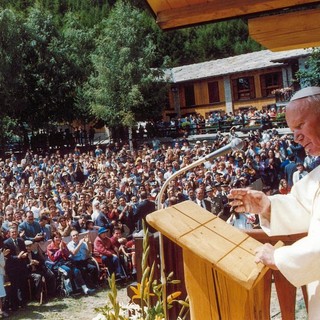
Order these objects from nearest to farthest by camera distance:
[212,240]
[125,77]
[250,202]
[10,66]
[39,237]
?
1. [212,240]
2. [250,202]
3. [39,237]
4. [10,66]
5. [125,77]

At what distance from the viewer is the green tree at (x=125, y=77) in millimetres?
31812

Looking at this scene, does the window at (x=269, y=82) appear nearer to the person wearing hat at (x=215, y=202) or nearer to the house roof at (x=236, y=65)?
the house roof at (x=236, y=65)

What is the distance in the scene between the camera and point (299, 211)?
2.56 metres

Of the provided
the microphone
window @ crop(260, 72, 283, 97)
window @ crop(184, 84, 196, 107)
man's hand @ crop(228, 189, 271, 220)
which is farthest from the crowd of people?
window @ crop(184, 84, 196, 107)

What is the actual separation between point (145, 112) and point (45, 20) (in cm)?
882

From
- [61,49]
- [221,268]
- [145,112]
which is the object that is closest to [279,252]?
[221,268]

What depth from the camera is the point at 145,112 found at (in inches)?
1297

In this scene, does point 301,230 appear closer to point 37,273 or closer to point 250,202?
point 250,202

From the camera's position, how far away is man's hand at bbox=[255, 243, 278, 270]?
208 cm

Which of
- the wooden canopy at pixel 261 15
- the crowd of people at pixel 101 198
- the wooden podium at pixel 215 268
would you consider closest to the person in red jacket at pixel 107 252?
the crowd of people at pixel 101 198

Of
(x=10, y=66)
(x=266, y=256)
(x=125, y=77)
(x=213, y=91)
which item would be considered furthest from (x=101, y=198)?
(x=213, y=91)

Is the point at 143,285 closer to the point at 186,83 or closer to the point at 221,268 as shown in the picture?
the point at 221,268

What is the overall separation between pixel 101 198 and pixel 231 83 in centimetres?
2705

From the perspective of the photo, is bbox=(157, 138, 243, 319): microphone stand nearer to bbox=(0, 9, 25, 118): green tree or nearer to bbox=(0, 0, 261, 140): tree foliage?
bbox=(0, 0, 261, 140): tree foliage
